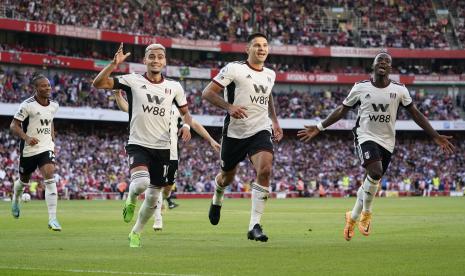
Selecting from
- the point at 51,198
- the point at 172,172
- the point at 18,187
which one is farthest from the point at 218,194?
the point at 18,187

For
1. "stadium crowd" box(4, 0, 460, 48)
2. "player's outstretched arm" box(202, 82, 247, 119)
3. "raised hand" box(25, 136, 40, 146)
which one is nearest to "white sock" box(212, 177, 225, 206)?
"player's outstretched arm" box(202, 82, 247, 119)

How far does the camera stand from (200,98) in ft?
249

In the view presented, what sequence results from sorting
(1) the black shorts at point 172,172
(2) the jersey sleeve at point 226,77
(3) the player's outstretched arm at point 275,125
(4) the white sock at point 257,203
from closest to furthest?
(4) the white sock at point 257,203 < (2) the jersey sleeve at point 226,77 < (3) the player's outstretched arm at point 275,125 < (1) the black shorts at point 172,172

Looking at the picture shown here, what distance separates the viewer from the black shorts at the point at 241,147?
14.6m

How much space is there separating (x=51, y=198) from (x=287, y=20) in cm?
6652

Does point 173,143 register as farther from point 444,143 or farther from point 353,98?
point 444,143

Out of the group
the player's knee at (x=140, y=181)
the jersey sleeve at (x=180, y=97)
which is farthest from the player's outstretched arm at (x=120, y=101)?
the player's knee at (x=140, y=181)

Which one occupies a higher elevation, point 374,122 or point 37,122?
point 374,122

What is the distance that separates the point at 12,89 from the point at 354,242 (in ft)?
165

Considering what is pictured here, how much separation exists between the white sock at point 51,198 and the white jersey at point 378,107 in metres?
6.50

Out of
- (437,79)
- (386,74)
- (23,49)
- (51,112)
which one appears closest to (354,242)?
(386,74)

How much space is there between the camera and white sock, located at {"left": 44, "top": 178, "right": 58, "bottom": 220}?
18.4 metres

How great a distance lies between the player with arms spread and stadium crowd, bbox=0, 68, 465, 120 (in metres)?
47.5

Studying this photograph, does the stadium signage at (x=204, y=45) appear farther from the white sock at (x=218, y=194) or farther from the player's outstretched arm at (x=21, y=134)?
the white sock at (x=218, y=194)
